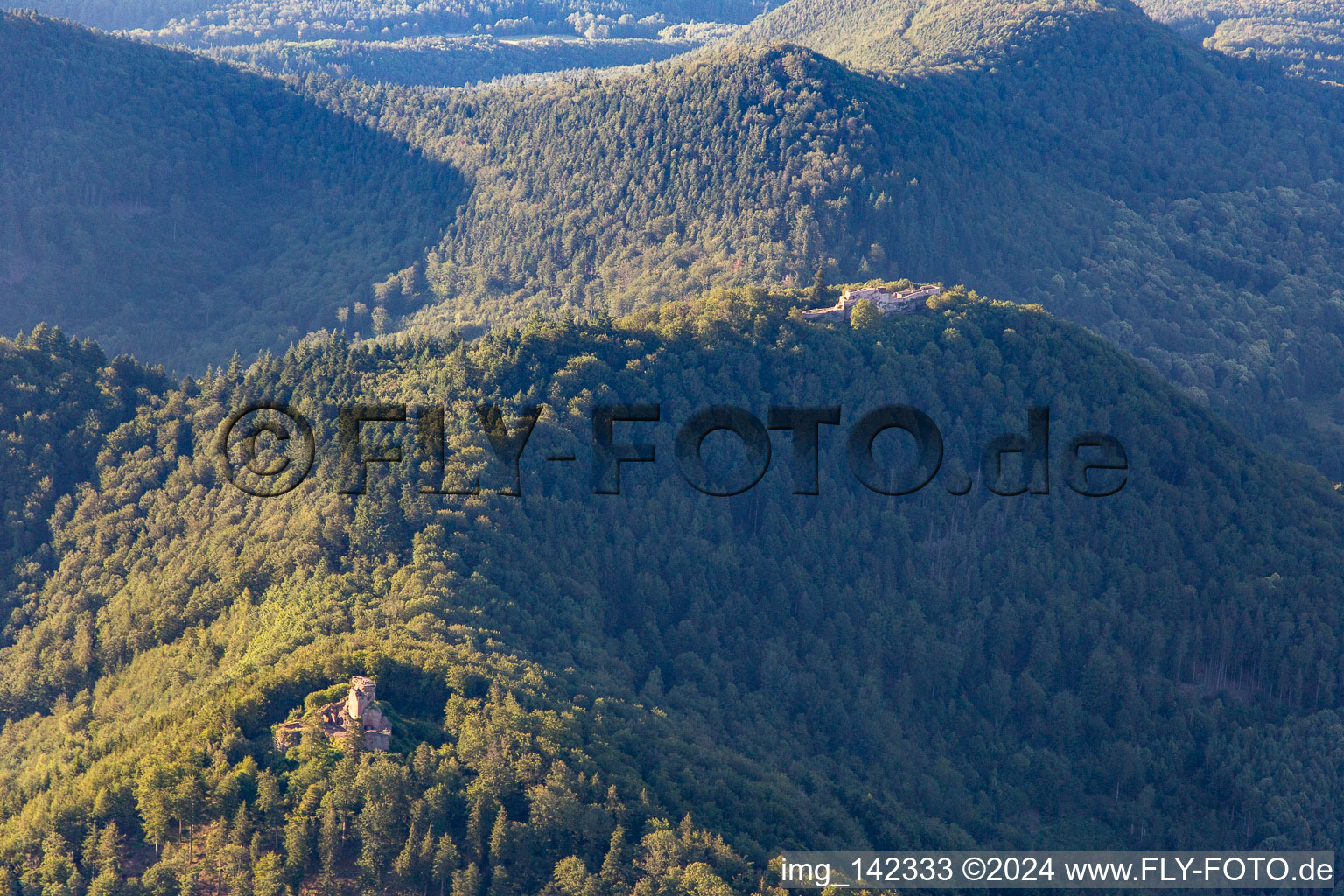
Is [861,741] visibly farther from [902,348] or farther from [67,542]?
[67,542]

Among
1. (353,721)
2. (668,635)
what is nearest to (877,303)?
(668,635)

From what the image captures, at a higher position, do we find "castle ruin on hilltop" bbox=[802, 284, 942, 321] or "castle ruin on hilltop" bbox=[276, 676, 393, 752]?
"castle ruin on hilltop" bbox=[802, 284, 942, 321]

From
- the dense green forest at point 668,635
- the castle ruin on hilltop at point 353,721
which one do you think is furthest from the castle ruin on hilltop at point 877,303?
the castle ruin on hilltop at point 353,721

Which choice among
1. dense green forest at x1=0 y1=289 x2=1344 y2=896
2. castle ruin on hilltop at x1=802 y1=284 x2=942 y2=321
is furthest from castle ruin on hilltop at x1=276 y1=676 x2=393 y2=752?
castle ruin on hilltop at x1=802 y1=284 x2=942 y2=321

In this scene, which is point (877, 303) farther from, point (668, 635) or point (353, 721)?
point (353, 721)

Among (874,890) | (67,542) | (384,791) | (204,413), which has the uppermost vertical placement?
(204,413)

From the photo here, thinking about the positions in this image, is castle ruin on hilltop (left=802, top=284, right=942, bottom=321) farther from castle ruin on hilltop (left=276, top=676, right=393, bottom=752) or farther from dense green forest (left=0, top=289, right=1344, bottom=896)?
castle ruin on hilltop (left=276, top=676, right=393, bottom=752)

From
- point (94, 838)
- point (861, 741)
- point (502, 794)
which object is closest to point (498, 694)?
point (502, 794)
